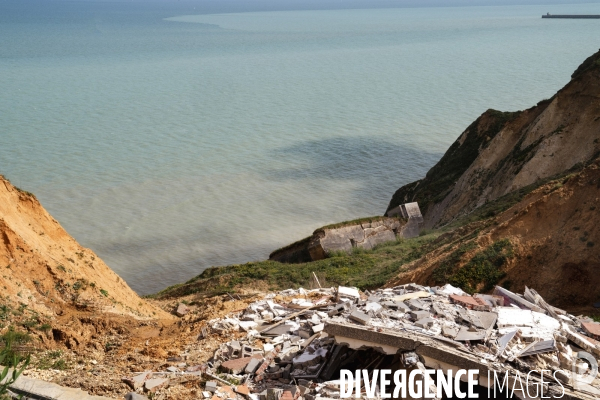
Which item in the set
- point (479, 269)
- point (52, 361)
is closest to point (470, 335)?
point (52, 361)

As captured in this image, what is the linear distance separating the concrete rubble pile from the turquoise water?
21.1 m

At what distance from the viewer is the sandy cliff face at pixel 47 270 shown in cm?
1741

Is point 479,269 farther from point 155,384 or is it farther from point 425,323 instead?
point 155,384

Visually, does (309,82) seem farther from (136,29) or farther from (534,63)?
(136,29)

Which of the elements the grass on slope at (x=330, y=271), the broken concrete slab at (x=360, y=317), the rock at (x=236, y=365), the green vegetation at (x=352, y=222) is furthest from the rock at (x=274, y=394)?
the green vegetation at (x=352, y=222)

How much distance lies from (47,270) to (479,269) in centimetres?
1112

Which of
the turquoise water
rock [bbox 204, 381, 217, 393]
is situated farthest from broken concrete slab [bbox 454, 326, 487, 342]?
the turquoise water

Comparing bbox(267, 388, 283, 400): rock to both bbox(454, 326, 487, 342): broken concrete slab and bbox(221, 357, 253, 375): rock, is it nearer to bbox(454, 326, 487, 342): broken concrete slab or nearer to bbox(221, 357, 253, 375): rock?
bbox(221, 357, 253, 375): rock

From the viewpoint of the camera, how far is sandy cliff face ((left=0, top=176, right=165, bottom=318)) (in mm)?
17406

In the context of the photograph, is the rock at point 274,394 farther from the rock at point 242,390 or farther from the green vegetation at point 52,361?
the green vegetation at point 52,361

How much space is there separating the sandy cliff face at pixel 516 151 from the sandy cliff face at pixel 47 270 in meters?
15.4

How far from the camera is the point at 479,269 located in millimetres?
19469

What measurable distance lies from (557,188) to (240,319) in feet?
34.4

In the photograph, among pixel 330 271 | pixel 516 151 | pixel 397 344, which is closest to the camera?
pixel 397 344
